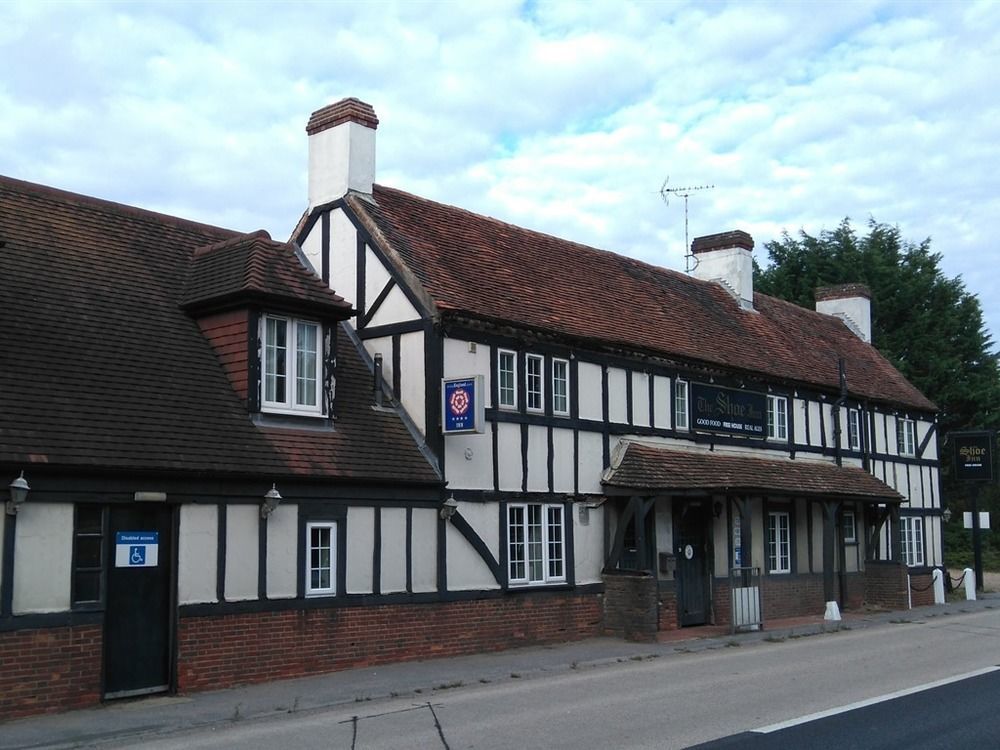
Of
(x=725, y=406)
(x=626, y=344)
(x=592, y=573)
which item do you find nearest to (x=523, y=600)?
(x=592, y=573)

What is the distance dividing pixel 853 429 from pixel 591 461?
1176cm

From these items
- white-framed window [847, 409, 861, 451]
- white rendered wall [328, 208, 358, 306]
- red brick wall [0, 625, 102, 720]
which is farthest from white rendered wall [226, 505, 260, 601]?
white-framed window [847, 409, 861, 451]

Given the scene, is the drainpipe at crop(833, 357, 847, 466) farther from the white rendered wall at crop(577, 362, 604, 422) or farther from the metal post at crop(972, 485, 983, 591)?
the white rendered wall at crop(577, 362, 604, 422)

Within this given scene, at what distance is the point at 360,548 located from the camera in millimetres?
15570

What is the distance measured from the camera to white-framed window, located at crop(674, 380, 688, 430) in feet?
73.3

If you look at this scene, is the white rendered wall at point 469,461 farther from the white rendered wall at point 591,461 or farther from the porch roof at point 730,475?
the porch roof at point 730,475

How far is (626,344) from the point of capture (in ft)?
67.6

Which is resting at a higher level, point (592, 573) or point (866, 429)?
point (866, 429)

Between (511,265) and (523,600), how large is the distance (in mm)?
6570

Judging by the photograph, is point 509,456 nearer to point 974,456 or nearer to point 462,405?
point 462,405

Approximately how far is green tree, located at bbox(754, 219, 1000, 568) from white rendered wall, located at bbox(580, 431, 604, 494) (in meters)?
Result: 27.9

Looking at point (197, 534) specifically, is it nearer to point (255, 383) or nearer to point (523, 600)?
point (255, 383)

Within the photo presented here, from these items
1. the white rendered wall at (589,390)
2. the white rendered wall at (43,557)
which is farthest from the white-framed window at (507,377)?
the white rendered wall at (43,557)

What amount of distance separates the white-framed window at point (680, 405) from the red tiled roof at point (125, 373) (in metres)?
7.22
